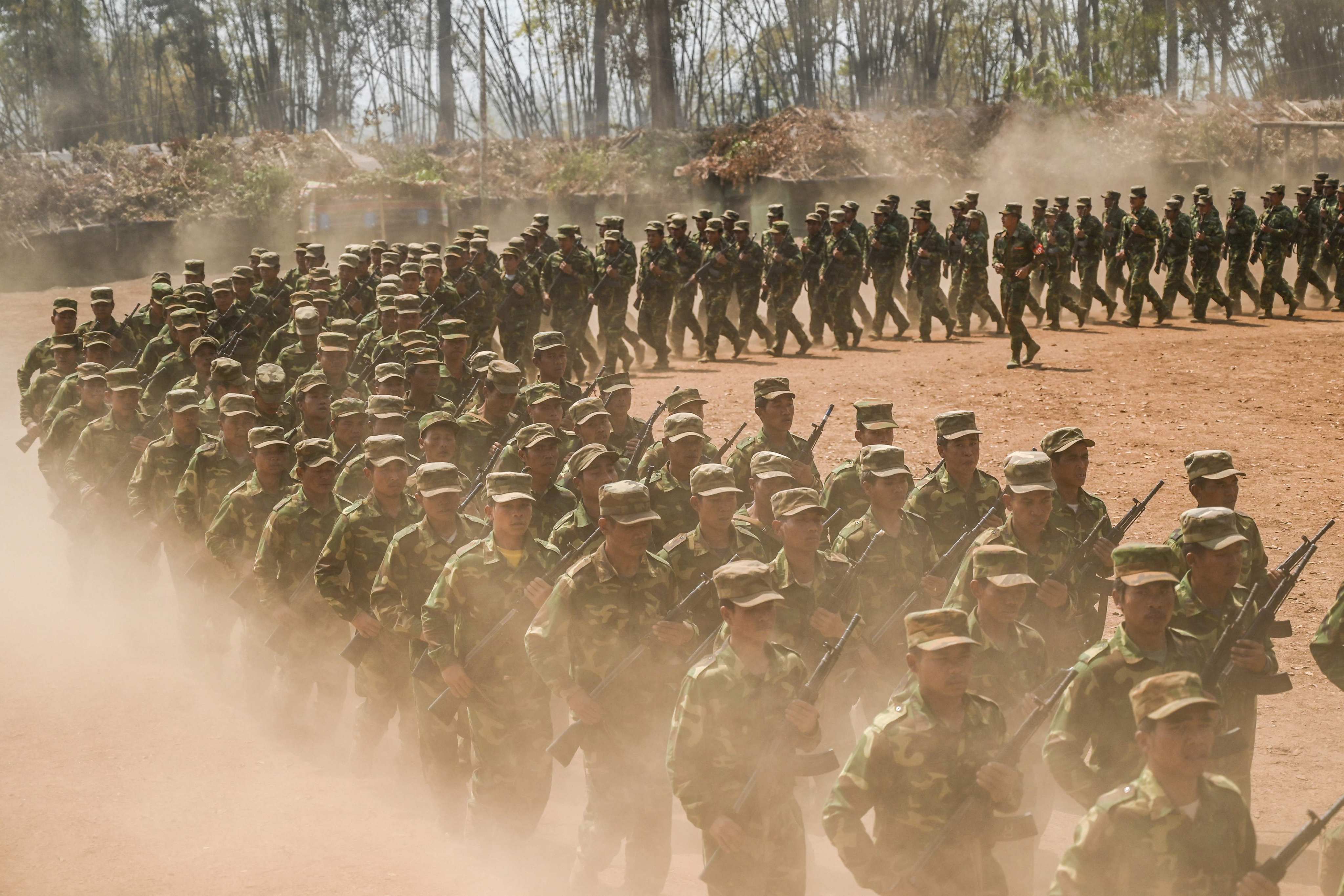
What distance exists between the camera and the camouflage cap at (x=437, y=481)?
6953mm

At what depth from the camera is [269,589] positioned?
26.1 ft

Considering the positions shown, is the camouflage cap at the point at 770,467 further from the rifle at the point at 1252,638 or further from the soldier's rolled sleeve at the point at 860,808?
the soldier's rolled sleeve at the point at 860,808

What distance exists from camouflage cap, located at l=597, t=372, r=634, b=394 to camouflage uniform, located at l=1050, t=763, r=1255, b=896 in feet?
18.4

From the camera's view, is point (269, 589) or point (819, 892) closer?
point (819, 892)

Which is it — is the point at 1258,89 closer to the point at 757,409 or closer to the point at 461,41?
the point at 461,41

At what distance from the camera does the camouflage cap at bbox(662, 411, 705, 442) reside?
7648mm

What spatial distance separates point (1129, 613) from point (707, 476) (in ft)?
6.74

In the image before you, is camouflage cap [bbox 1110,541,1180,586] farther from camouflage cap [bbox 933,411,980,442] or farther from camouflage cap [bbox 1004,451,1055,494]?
camouflage cap [bbox 933,411,980,442]

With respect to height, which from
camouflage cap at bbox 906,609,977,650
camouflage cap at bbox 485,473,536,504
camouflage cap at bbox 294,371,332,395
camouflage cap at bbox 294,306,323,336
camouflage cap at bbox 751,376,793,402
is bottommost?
camouflage cap at bbox 906,609,977,650

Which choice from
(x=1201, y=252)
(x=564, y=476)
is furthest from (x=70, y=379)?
(x=1201, y=252)

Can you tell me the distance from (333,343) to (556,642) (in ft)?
20.1

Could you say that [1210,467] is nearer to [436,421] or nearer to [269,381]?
[436,421]

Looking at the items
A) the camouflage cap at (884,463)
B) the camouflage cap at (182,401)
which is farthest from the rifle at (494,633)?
the camouflage cap at (182,401)

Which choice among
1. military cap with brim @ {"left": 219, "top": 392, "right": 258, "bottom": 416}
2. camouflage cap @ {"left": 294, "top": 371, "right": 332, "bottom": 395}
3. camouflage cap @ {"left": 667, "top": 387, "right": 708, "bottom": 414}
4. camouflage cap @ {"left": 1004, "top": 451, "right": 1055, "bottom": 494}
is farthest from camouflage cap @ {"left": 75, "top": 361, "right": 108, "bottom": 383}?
camouflage cap @ {"left": 1004, "top": 451, "right": 1055, "bottom": 494}
